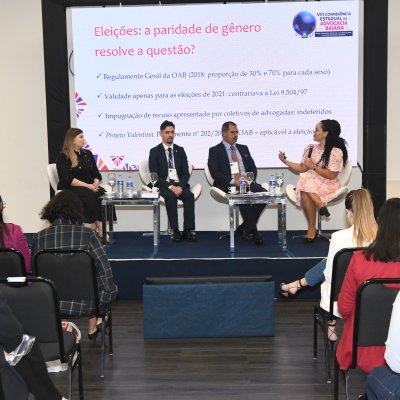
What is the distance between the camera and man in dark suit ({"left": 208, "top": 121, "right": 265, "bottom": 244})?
6.04 m

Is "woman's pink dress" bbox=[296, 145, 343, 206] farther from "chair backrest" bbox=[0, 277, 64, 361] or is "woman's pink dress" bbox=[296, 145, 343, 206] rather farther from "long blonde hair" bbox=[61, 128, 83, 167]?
"chair backrest" bbox=[0, 277, 64, 361]

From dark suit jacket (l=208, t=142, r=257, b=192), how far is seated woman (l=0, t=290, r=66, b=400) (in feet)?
13.1

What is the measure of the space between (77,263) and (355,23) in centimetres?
450

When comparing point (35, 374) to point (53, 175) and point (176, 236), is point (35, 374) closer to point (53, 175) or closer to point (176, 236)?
point (176, 236)

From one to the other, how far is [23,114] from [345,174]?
11.8 ft

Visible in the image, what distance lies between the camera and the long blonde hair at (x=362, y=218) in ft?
10.6

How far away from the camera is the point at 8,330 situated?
2.01 m

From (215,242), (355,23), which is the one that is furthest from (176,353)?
(355,23)

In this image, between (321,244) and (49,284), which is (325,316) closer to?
(49,284)

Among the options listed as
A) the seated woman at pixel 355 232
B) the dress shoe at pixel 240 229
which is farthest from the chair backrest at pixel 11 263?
the dress shoe at pixel 240 229

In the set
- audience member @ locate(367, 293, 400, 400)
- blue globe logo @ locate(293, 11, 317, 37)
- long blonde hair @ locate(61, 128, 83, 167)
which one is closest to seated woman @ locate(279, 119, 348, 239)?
blue globe logo @ locate(293, 11, 317, 37)

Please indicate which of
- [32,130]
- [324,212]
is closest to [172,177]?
[324,212]

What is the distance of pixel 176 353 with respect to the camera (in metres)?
3.84

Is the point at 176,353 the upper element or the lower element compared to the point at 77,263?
lower
